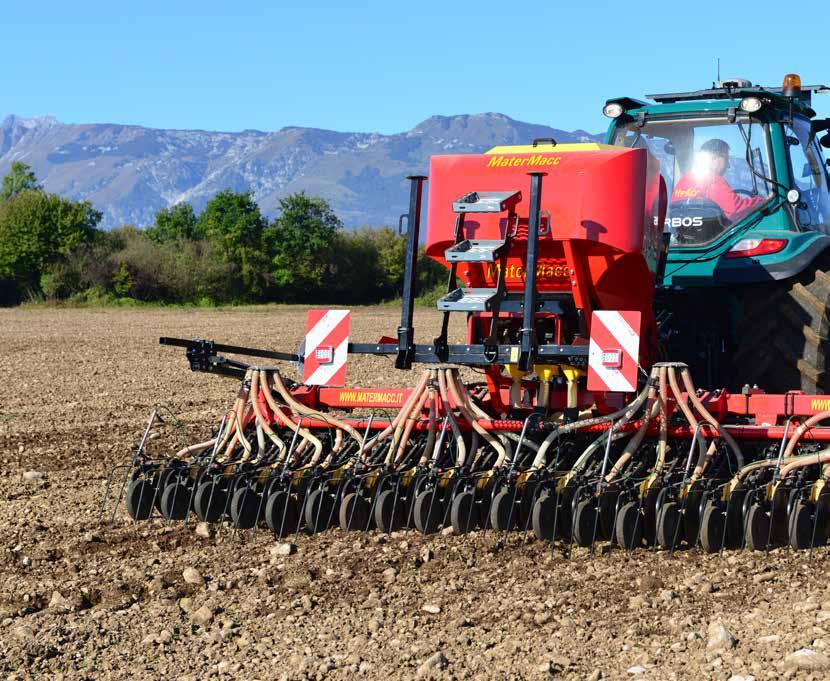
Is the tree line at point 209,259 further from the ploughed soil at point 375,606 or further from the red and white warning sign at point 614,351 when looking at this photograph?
the ploughed soil at point 375,606

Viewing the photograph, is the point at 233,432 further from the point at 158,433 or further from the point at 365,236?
the point at 365,236

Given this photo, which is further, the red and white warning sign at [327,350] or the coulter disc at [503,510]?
the red and white warning sign at [327,350]

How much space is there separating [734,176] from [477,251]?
89.7 inches

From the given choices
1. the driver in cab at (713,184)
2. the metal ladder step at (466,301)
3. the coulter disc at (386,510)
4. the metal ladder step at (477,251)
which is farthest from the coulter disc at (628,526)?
the driver in cab at (713,184)

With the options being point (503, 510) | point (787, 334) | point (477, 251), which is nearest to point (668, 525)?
point (503, 510)

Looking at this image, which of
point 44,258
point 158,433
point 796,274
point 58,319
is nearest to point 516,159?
point 796,274

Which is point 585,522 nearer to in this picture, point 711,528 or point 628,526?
point 628,526

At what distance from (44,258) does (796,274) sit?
40.8 m

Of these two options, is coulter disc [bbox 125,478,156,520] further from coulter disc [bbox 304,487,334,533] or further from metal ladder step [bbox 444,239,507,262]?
metal ladder step [bbox 444,239,507,262]

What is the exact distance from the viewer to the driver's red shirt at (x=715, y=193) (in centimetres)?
718

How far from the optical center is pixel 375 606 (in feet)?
14.8

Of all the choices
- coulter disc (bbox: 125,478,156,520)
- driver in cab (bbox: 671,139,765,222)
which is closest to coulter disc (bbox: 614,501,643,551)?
coulter disc (bbox: 125,478,156,520)

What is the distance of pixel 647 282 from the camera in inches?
241

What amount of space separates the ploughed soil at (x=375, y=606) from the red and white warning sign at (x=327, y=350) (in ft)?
3.53
